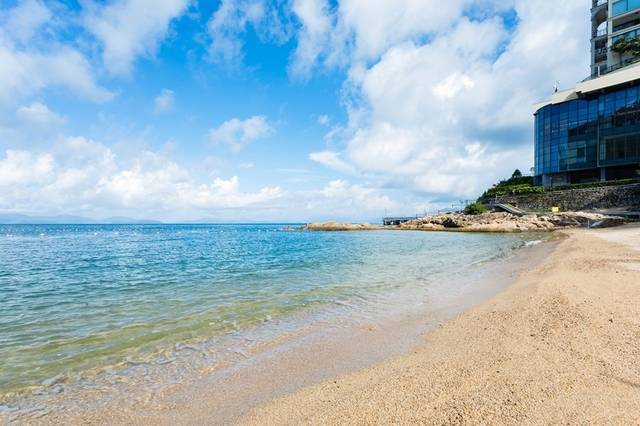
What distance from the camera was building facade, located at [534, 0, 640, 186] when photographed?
163 ft

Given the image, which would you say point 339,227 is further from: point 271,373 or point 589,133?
point 271,373

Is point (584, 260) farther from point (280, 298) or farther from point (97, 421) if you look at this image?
point (97, 421)

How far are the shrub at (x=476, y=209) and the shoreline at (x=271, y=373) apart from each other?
192 feet

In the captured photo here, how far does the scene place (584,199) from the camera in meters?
49.2

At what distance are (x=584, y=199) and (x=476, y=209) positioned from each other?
16676 millimetres

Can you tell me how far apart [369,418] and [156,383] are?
3889mm

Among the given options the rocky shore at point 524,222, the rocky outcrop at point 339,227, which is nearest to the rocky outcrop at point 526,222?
the rocky shore at point 524,222

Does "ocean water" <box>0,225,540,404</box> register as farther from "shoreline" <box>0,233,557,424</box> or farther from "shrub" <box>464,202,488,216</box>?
"shrub" <box>464,202,488,216</box>

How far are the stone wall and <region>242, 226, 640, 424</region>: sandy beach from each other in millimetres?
50438

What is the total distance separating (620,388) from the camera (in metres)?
3.98

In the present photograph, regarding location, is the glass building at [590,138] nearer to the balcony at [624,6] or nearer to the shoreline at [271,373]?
the balcony at [624,6]

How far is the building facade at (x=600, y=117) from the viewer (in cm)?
4981

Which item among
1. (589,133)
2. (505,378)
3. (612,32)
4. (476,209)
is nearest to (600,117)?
(589,133)

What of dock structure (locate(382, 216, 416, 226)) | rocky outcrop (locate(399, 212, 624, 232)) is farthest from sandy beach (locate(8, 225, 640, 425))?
dock structure (locate(382, 216, 416, 226))
